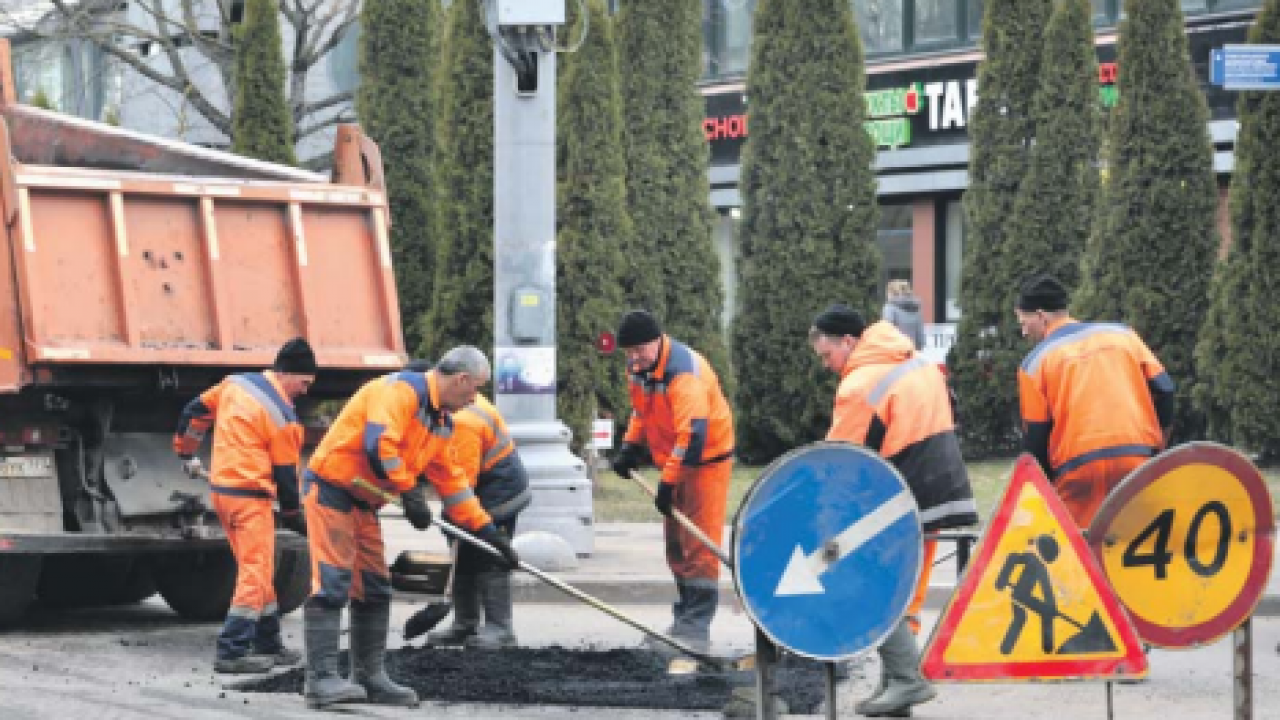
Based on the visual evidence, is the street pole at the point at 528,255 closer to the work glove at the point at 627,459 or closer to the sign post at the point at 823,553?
the work glove at the point at 627,459

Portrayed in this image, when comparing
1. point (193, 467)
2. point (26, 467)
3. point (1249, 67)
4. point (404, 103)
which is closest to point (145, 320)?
Answer: point (193, 467)

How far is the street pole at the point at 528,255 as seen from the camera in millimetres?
15555

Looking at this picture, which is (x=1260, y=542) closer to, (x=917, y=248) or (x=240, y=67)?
(x=240, y=67)

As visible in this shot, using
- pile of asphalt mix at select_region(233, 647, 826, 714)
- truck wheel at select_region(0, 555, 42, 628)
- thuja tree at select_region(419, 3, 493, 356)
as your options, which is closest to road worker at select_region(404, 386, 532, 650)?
pile of asphalt mix at select_region(233, 647, 826, 714)

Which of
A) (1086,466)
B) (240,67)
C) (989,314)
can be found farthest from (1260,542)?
(240,67)

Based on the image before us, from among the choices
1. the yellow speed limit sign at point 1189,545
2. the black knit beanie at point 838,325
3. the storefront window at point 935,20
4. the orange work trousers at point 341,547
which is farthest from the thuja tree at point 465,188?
the yellow speed limit sign at point 1189,545

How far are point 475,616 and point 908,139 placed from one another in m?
20.9

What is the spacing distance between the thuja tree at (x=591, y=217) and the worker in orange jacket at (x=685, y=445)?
34.0ft

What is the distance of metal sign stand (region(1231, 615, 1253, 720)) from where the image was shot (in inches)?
315

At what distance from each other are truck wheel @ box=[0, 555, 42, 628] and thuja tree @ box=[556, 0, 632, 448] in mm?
9648

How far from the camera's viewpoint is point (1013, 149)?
85.9 feet

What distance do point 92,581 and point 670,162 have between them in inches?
551

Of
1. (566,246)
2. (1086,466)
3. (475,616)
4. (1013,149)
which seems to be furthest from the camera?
(1013,149)

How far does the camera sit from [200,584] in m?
14.2
